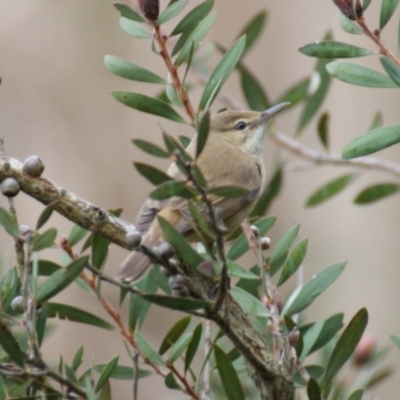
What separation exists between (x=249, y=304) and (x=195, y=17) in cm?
73

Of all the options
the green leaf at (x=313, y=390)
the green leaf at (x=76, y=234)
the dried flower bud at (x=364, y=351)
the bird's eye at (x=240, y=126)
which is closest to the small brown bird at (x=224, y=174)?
the bird's eye at (x=240, y=126)

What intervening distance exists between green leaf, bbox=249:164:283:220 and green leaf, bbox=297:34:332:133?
1.40 ft

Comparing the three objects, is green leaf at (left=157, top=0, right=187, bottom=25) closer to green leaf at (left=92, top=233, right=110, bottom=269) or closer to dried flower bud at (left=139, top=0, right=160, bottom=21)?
dried flower bud at (left=139, top=0, right=160, bottom=21)

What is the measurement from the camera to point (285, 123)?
6672mm

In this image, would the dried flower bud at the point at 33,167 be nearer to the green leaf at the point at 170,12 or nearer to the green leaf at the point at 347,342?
the green leaf at the point at 170,12

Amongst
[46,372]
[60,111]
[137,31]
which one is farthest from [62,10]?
[46,372]

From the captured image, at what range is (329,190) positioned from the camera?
3.36 metres

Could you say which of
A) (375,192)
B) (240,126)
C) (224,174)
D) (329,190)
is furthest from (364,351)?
(240,126)

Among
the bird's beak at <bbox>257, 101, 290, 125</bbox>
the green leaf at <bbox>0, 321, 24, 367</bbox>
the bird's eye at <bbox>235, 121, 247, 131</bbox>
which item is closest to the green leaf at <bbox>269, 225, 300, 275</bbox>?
A: the green leaf at <bbox>0, 321, 24, 367</bbox>

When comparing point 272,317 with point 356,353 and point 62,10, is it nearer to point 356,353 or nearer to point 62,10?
point 356,353

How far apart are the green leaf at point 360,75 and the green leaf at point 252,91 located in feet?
4.52

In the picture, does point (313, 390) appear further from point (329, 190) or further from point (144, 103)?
point (329, 190)

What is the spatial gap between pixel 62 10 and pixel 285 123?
2186 millimetres

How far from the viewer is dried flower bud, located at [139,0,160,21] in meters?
1.96
